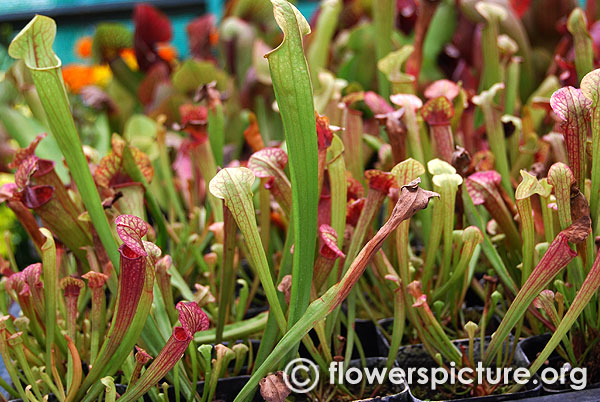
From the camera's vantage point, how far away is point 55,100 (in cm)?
56

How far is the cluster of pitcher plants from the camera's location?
51 centimetres

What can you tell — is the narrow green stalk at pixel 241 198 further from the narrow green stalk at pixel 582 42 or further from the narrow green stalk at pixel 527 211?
Answer: the narrow green stalk at pixel 582 42

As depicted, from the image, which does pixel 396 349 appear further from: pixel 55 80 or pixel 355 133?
pixel 55 80

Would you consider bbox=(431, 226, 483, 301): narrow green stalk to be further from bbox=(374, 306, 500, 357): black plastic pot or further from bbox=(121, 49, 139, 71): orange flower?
bbox=(121, 49, 139, 71): orange flower

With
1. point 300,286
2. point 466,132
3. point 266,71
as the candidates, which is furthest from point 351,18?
point 300,286

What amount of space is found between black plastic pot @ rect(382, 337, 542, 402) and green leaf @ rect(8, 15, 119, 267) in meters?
0.34

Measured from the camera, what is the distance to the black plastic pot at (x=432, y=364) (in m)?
0.56

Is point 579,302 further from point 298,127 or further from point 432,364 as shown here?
point 298,127

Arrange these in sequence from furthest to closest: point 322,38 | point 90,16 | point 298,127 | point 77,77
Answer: point 90,16, point 77,77, point 322,38, point 298,127

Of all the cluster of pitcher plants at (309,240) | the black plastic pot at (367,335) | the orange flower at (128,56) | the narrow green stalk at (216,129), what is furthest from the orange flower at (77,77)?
the black plastic pot at (367,335)

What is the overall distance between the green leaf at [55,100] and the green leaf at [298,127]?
21cm

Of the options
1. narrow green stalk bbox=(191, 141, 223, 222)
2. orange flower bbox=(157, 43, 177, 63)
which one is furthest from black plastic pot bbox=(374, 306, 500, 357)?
orange flower bbox=(157, 43, 177, 63)

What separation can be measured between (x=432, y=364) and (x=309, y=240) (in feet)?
0.80

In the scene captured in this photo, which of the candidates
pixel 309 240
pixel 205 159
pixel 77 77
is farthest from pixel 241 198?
pixel 77 77
